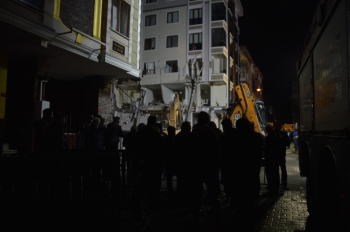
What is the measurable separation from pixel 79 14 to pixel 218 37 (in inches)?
937

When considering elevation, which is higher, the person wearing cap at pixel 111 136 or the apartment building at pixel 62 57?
the apartment building at pixel 62 57

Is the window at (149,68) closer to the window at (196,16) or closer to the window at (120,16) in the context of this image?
the window at (196,16)

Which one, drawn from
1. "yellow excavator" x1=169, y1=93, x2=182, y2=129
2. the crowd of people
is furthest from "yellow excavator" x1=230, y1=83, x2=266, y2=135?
the crowd of people

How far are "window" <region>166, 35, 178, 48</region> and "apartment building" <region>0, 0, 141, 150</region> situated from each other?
19.2 metres

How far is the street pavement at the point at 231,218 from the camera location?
4826 millimetres

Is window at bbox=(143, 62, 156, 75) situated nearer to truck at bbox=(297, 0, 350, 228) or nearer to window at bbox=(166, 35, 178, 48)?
window at bbox=(166, 35, 178, 48)

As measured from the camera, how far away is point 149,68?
34.3 metres

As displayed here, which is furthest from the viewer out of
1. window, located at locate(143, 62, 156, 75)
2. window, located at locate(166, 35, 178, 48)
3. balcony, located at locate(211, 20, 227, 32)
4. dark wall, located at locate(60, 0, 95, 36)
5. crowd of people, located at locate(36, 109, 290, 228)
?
window, located at locate(143, 62, 156, 75)

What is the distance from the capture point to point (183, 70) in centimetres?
3250

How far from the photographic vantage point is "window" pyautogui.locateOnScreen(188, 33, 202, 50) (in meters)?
Result: 32.9

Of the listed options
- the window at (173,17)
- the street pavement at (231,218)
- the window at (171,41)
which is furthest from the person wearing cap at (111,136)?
the window at (173,17)

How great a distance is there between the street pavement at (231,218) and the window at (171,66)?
1076 inches

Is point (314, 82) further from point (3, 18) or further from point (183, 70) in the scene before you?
point (183, 70)

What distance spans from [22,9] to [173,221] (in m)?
7.56
